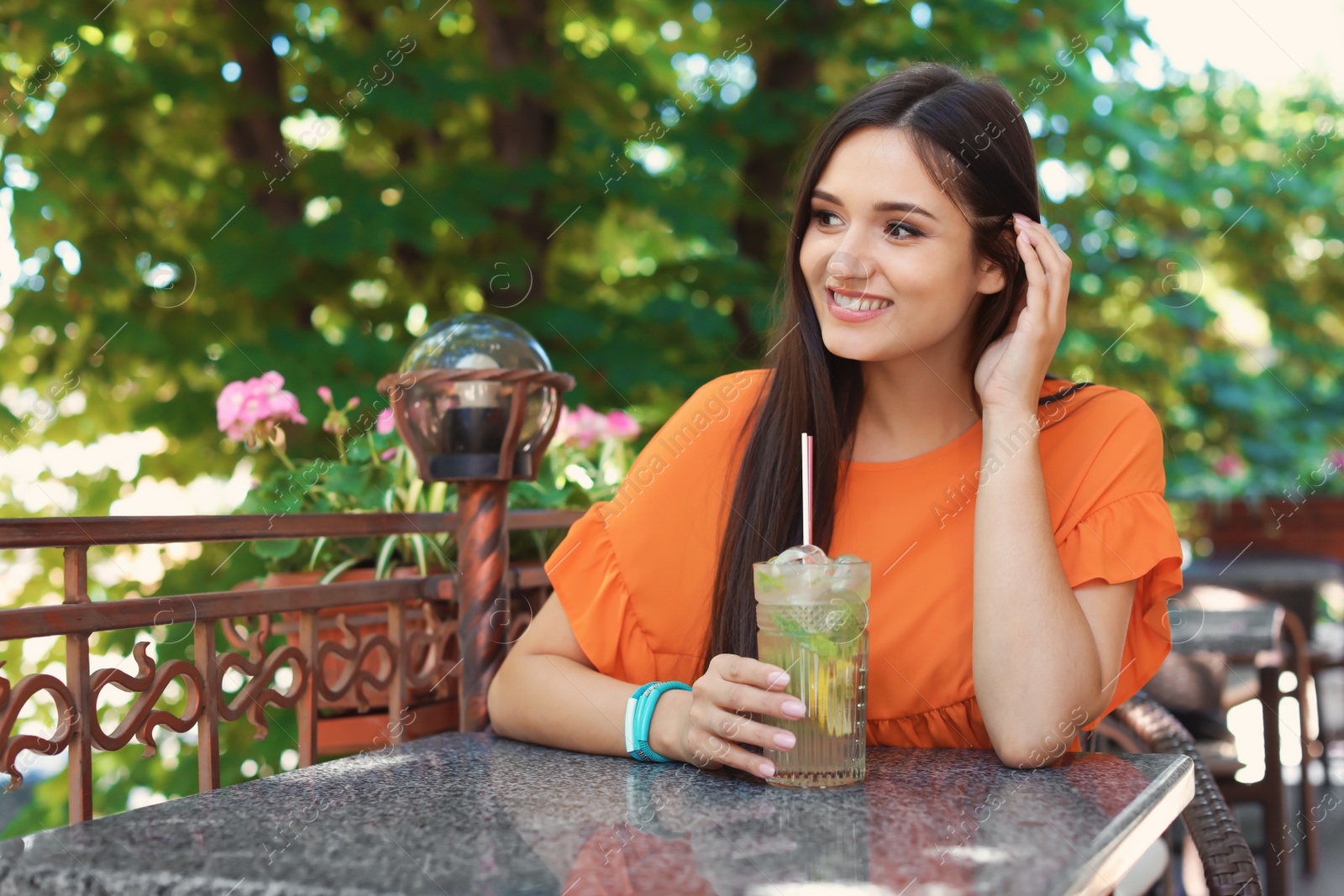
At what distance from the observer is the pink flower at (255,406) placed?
224cm

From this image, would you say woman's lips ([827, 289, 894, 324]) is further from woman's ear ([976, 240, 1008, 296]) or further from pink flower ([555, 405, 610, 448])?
pink flower ([555, 405, 610, 448])

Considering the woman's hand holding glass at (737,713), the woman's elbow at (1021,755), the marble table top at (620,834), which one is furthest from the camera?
the woman's elbow at (1021,755)


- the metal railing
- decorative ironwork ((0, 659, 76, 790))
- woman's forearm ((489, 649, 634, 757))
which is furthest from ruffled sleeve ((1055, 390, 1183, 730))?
decorative ironwork ((0, 659, 76, 790))

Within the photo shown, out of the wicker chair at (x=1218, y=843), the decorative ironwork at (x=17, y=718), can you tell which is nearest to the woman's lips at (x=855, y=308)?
the wicker chair at (x=1218, y=843)

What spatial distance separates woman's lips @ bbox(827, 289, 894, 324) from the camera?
4.76 ft

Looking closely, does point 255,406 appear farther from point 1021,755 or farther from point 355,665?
point 1021,755

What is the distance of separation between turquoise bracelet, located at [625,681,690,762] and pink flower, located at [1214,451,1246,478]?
23.3 ft

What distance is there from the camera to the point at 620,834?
933 mm

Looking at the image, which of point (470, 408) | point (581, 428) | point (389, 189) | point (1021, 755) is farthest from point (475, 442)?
point (389, 189)

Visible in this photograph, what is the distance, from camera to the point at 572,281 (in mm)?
4797

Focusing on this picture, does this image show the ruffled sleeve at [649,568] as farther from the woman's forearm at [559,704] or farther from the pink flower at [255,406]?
the pink flower at [255,406]

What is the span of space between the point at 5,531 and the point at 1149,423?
140 centimetres

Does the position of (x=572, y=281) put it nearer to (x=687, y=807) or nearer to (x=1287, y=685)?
(x=1287, y=685)

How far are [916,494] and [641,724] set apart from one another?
54 centimetres
